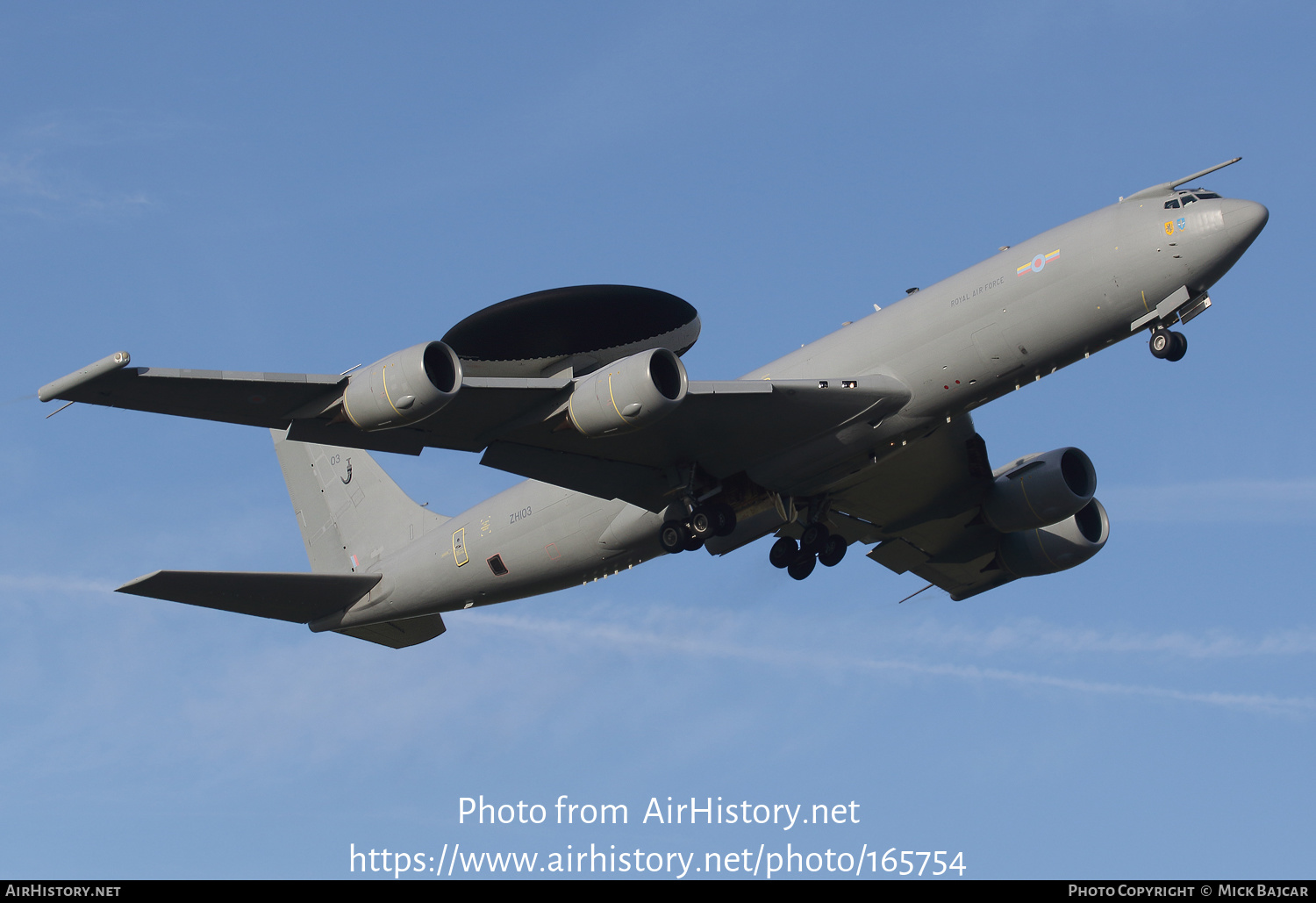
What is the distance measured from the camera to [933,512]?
34.0 metres

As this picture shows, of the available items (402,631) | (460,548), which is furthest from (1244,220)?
(402,631)

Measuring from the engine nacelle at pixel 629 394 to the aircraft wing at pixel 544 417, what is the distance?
45 cm

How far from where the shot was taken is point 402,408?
938 inches

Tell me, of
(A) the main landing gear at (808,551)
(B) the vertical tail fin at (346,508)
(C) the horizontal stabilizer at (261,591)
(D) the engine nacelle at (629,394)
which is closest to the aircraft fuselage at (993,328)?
(A) the main landing gear at (808,551)

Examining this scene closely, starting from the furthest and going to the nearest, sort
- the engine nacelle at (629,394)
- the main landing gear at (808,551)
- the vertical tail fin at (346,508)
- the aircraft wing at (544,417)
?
1. the vertical tail fin at (346,508)
2. the main landing gear at (808,551)
3. the engine nacelle at (629,394)
4. the aircraft wing at (544,417)

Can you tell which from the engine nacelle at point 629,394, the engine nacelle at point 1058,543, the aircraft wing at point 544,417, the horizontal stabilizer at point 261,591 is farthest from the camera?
the engine nacelle at point 1058,543

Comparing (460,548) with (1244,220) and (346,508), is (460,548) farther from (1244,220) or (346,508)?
(1244,220)

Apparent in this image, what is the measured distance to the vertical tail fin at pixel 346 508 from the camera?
35.9m

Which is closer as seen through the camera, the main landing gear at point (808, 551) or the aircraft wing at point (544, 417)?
the aircraft wing at point (544, 417)

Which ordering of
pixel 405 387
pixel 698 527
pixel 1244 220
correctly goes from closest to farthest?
pixel 405 387
pixel 1244 220
pixel 698 527

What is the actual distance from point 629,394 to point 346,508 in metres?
15.6

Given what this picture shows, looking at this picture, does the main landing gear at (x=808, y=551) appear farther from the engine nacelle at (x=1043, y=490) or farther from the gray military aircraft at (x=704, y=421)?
the engine nacelle at (x=1043, y=490)

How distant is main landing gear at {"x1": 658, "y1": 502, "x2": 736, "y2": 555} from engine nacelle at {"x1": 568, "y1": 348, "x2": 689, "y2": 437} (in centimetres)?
458

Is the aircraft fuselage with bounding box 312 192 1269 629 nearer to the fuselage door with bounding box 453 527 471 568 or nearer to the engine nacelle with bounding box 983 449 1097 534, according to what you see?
the fuselage door with bounding box 453 527 471 568
